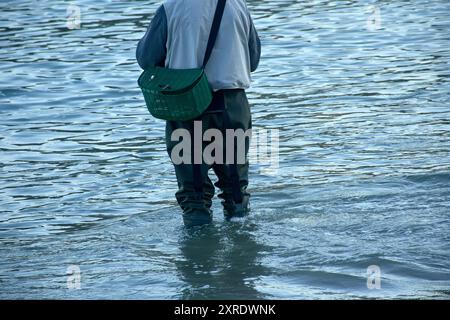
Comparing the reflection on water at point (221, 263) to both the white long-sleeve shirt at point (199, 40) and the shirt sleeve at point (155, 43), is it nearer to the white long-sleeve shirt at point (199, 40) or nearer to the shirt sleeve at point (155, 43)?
the white long-sleeve shirt at point (199, 40)

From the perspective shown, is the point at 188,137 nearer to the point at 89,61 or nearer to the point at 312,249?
the point at 312,249

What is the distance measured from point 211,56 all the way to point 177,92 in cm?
45

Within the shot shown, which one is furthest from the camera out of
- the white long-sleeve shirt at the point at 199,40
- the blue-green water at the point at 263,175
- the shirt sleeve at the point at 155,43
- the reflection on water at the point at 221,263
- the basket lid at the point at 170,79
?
the shirt sleeve at the point at 155,43

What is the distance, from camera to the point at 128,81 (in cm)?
1469

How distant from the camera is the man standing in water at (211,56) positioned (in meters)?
7.81

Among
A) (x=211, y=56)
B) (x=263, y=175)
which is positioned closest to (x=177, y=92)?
(x=211, y=56)

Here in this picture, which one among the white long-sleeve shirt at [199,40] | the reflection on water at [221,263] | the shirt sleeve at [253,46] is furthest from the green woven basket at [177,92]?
the reflection on water at [221,263]

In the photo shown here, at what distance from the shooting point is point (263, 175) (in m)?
10.2

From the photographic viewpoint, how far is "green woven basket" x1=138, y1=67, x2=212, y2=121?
7.64 m

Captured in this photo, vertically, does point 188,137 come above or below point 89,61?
above

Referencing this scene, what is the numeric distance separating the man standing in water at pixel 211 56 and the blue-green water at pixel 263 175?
0.53 meters
